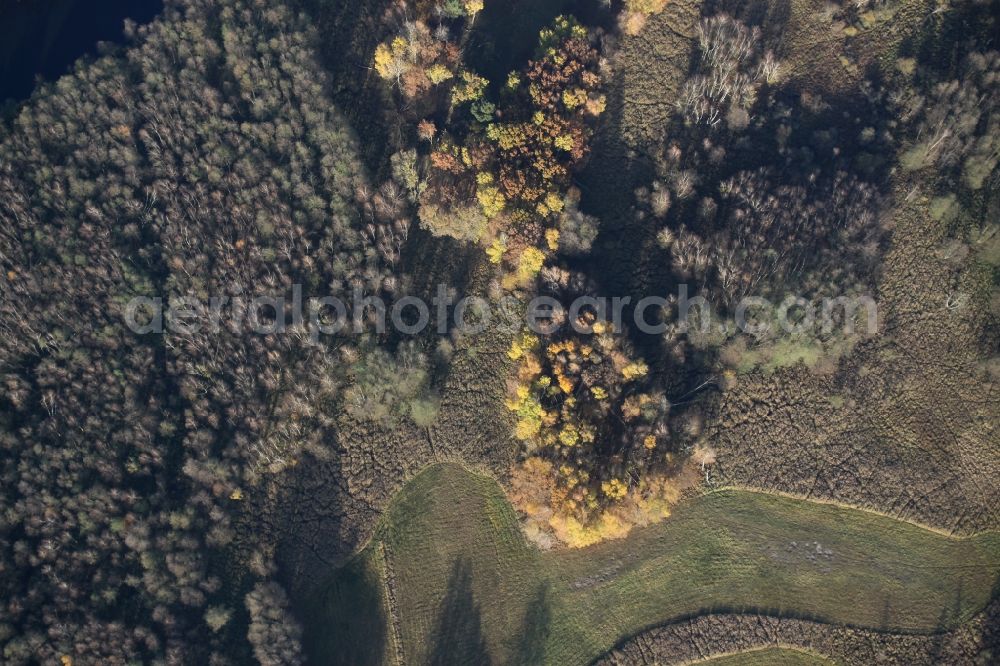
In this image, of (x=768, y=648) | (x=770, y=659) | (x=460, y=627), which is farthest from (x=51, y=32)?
(x=770, y=659)

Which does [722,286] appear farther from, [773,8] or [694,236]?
[773,8]

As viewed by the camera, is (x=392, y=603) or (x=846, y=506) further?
(x=846, y=506)

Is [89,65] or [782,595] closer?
[782,595]

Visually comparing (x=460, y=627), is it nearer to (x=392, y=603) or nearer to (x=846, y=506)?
(x=392, y=603)

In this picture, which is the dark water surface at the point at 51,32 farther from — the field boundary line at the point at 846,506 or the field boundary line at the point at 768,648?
the field boundary line at the point at 768,648

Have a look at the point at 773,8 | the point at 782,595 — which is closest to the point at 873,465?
the point at 782,595

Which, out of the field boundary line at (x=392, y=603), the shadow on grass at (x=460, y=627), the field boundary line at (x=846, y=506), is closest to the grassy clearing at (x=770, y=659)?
the field boundary line at (x=846, y=506)

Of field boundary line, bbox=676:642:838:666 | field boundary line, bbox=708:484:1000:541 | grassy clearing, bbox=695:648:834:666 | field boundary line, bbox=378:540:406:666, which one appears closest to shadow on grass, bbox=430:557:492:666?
field boundary line, bbox=378:540:406:666
